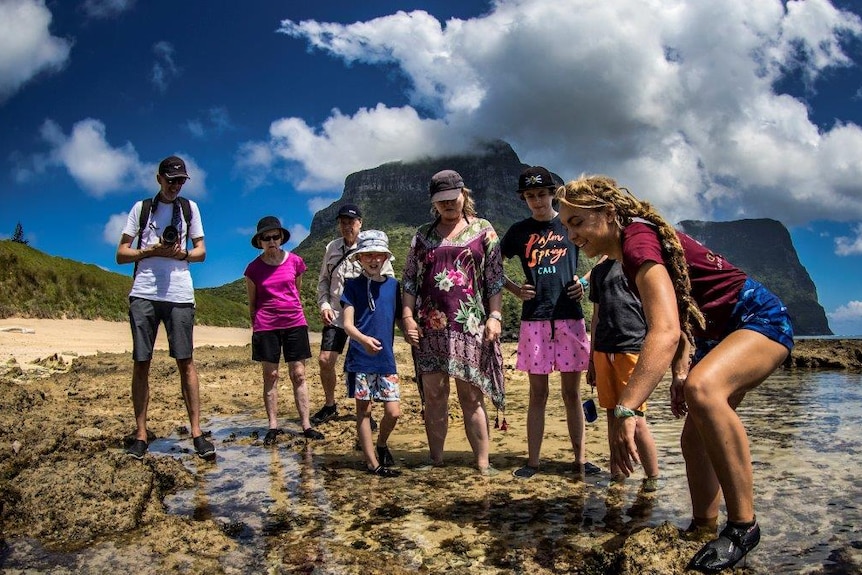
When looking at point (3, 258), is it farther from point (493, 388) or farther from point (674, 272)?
point (674, 272)

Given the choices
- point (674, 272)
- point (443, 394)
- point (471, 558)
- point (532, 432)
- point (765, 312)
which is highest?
point (674, 272)

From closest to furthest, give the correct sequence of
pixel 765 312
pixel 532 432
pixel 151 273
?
pixel 765 312 < pixel 532 432 < pixel 151 273

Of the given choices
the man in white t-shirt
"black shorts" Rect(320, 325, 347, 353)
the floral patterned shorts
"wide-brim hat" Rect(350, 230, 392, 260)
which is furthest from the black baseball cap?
the floral patterned shorts

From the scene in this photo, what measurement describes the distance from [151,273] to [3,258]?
2049cm

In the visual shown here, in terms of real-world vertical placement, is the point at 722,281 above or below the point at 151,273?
below

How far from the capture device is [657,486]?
13.2 ft

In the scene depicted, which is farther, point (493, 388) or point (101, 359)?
point (101, 359)

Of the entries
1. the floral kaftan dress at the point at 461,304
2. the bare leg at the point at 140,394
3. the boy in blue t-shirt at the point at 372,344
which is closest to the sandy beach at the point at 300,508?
the boy in blue t-shirt at the point at 372,344

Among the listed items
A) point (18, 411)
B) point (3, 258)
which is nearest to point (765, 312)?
point (18, 411)

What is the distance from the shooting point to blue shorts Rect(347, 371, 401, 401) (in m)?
4.59

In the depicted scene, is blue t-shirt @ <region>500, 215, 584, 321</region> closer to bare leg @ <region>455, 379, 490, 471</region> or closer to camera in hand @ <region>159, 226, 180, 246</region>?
bare leg @ <region>455, 379, 490, 471</region>

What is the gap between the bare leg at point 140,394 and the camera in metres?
5.08

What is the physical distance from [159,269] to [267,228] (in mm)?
1124

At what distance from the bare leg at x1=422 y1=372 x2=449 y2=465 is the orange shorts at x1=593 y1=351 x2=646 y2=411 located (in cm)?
114
